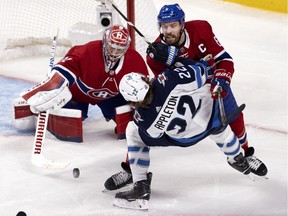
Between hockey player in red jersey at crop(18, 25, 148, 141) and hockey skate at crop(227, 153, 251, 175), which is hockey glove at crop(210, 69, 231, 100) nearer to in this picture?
hockey skate at crop(227, 153, 251, 175)

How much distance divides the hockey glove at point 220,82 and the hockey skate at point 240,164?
29cm

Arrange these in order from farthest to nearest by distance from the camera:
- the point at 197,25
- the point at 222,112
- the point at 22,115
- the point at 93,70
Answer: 1. the point at 22,115
2. the point at 93,70
3. the point at 197,25
4. the point at 222,112

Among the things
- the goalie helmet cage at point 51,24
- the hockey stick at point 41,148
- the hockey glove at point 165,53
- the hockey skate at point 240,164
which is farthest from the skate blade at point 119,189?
the goalie helmet cage at point 51,24

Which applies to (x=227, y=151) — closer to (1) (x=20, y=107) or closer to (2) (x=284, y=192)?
(2) (x=284, y=192)

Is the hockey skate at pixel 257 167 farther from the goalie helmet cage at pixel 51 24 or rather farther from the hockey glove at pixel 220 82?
the goalie helmet cage at pixel 51 24

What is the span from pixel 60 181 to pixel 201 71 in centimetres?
78

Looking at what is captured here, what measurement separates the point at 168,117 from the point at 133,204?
38 cm

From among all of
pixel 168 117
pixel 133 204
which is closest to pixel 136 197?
pixel 133 204

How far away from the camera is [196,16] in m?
5.61

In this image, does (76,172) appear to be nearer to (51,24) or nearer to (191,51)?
(191,51)

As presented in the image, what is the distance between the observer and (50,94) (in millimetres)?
3734

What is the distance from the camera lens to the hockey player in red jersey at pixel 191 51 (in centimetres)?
342

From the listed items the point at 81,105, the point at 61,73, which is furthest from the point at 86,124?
the point at 61,73

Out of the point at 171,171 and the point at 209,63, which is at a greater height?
the point at 209,63
